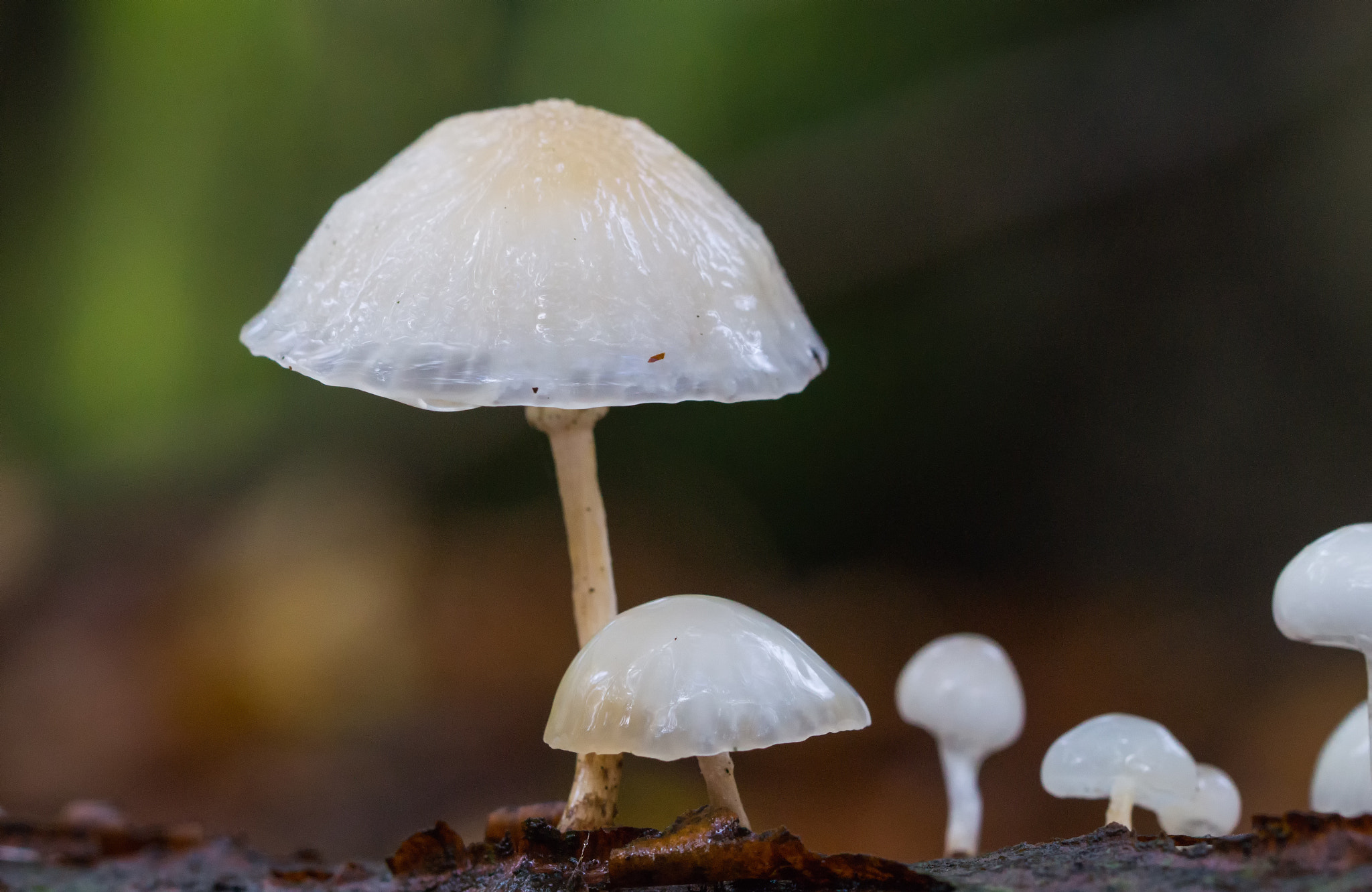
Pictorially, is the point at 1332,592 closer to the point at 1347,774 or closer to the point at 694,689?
the point at 1347,774

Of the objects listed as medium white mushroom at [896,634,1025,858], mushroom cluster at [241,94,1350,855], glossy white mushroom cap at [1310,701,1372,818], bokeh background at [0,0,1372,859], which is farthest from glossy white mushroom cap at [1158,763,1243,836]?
bokeh background at [0,0,1372,859]

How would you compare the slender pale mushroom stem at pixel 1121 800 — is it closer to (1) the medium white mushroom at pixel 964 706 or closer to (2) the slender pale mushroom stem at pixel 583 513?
(1) the medium white mushroom at pixel 964 706

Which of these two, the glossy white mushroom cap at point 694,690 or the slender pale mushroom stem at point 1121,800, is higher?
the glossy white mushroom cap at point 694,690

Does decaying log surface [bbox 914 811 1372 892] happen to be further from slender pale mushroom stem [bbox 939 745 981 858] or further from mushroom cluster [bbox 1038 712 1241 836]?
slender pale mushroom stem [bbox 939 745 981 858]

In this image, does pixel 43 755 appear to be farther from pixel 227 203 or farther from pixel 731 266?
pixel 731 266

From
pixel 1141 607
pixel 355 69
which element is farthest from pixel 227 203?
pixel 1141 607

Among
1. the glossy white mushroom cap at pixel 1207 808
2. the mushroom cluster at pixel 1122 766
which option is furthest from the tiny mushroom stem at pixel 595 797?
the glossy white mushroom cap at pixel 1207 808
